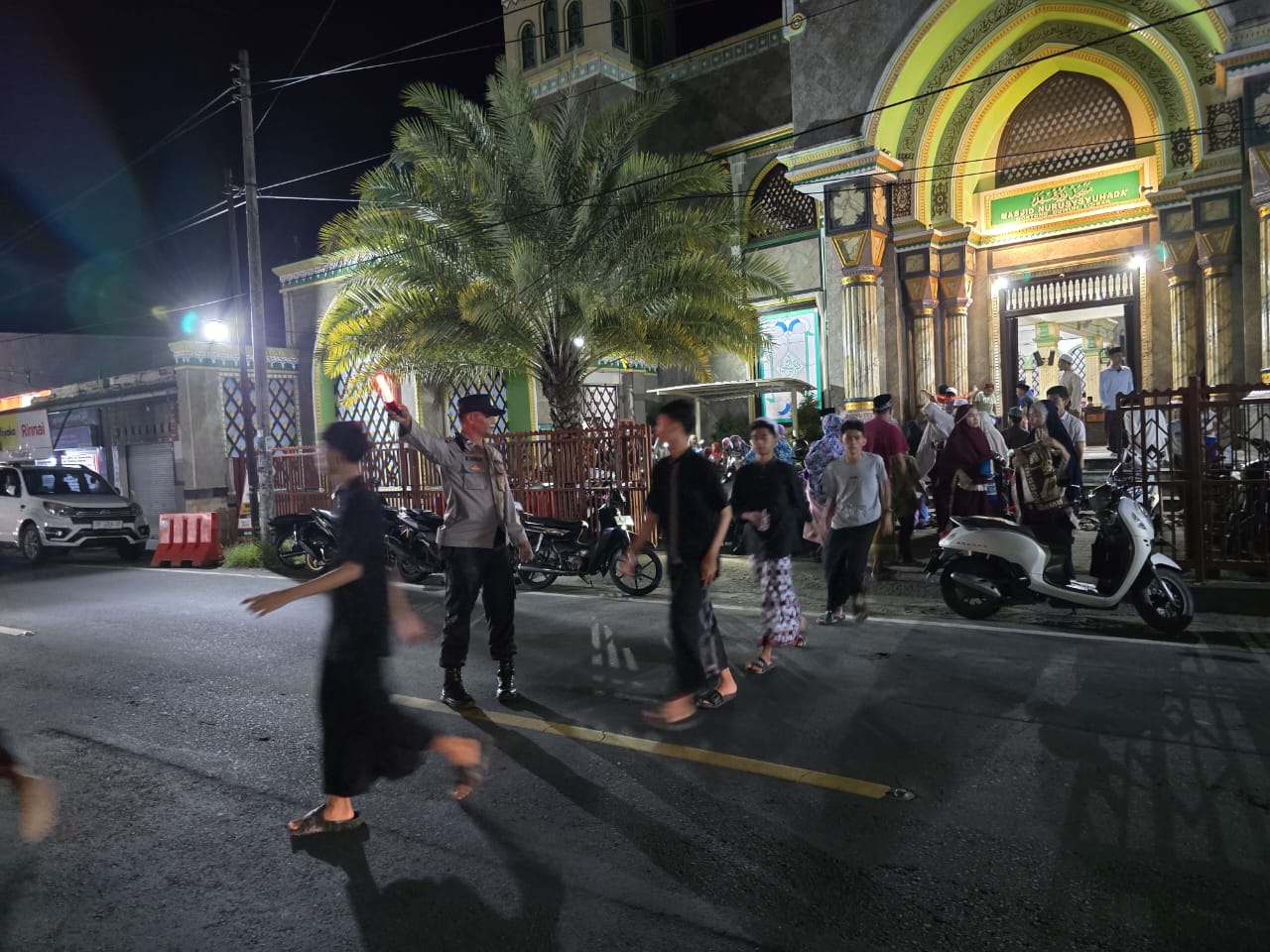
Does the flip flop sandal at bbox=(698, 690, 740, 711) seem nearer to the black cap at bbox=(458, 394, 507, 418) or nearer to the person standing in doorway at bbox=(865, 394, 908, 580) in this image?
the black cap at bbox=(458, 394, 507, 418)

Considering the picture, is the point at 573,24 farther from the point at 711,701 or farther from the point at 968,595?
the point at 711,701

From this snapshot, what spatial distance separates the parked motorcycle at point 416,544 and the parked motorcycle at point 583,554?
1.22 m

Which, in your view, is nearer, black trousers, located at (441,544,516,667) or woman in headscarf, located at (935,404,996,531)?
black trousers, located at (441,544,516,667)

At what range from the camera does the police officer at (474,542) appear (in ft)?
18.8

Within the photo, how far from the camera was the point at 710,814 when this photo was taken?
3938 mm

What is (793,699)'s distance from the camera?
218 inches

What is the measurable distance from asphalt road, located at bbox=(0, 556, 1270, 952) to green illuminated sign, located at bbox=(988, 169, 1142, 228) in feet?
36.5

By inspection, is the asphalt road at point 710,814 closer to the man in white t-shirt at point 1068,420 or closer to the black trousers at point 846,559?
the black trousers at point 846,559

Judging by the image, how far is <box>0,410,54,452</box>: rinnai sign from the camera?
26.3m

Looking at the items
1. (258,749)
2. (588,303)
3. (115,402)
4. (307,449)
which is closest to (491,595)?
(258,749)

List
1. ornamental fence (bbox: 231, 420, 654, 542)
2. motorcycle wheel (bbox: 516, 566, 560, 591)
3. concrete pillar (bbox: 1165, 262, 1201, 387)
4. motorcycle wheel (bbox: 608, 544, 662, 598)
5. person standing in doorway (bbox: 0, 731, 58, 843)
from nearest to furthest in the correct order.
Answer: person standing in doorway (bbox: 0, 731, 58, 843), motorcycle wheel (bbox: 608, 544, 662, 598), motorcycle wheel (bbox: 516, 566, 560, 591), ornamental fence (bbox: 231, 420, 654, 542), concrete pillar (bbox: 1165, 262, 1201, 387)

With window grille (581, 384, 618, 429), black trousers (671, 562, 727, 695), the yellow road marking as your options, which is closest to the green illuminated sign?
window grille (581, 384, 618, 429)

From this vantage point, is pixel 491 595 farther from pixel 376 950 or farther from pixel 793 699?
pixel 376 950

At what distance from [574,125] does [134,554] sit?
1059cm
